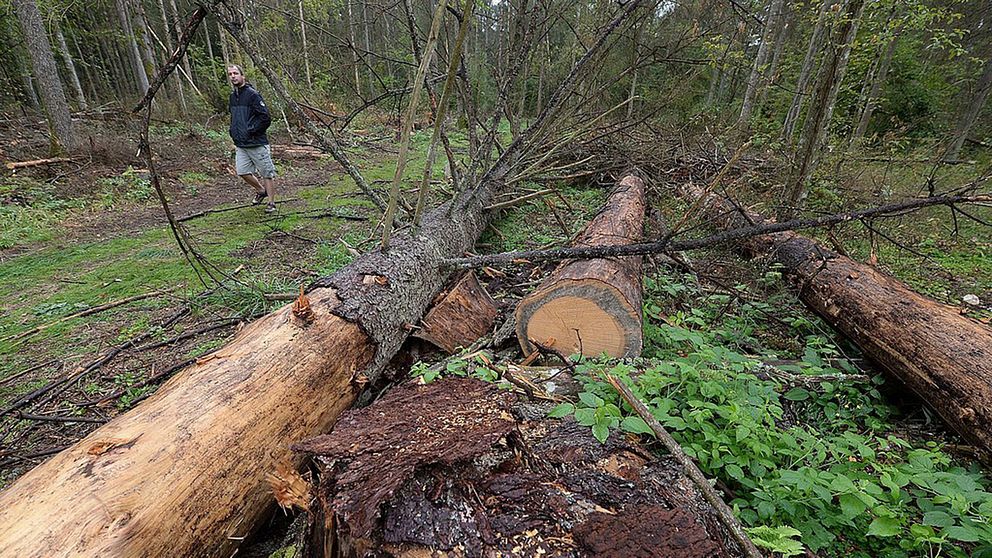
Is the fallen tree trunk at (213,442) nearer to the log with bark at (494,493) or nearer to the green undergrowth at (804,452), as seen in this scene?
the log with bark at (494,493)

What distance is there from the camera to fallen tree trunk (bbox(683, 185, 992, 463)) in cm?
195

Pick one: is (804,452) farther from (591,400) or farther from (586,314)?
(586,314)

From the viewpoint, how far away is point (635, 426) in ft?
5.06

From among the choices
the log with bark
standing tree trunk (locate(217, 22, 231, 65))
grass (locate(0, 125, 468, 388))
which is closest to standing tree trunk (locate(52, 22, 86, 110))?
standing tree trunk (locate(217, 22, 231, 65))

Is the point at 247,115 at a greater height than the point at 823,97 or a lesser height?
lesser

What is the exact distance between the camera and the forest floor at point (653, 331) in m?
1.50

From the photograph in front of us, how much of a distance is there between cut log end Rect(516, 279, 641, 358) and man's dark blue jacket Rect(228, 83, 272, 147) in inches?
195

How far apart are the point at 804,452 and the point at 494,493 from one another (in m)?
1.25

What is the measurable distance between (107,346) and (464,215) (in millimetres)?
2926

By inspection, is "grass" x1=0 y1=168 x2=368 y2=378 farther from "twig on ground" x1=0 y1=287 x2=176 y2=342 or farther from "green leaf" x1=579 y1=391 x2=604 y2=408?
"green leaf" x1=579 y1=391 x2=604 y2=408

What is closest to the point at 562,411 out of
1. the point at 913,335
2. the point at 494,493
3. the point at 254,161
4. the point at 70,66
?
the point at 494,493

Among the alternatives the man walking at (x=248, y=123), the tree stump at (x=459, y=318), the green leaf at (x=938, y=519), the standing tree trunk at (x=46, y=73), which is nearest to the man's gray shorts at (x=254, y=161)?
the man walking at (x=248, y=123)

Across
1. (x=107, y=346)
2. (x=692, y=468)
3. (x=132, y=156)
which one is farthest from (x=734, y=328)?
(x=132, y=156)

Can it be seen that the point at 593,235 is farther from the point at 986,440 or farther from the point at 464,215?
the point at 986,440
